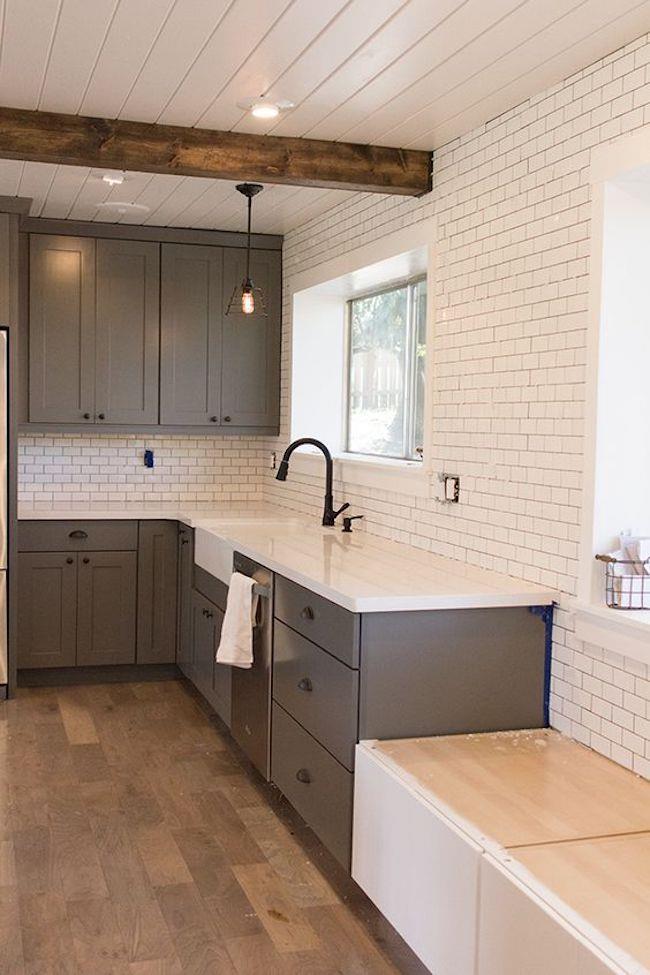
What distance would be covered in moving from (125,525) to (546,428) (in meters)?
3.08

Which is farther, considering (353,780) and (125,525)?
(125,525)

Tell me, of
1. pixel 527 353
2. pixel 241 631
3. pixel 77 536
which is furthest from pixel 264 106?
pixel 77 536

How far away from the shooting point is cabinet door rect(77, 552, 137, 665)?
5.91m

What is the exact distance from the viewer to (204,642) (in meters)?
5.35

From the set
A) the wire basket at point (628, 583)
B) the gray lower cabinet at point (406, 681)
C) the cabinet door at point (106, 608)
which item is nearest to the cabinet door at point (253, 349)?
the cabinet door at point (106, 608)

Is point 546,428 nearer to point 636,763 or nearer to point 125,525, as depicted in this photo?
point 636,763

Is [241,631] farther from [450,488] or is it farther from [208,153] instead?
[208,153]

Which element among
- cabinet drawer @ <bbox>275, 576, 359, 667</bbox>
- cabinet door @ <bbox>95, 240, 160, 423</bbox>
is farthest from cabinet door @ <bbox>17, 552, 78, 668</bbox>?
cabinet drawer @ <bbox>275, 576, 359, 667</bbox>

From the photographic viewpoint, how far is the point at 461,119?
150 inches

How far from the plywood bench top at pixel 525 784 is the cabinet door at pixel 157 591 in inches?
118

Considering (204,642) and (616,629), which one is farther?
(204,642)

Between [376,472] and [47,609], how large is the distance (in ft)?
6.87

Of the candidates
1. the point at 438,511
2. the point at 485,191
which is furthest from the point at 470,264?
the point at 438,511

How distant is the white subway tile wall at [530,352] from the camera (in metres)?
3.14
